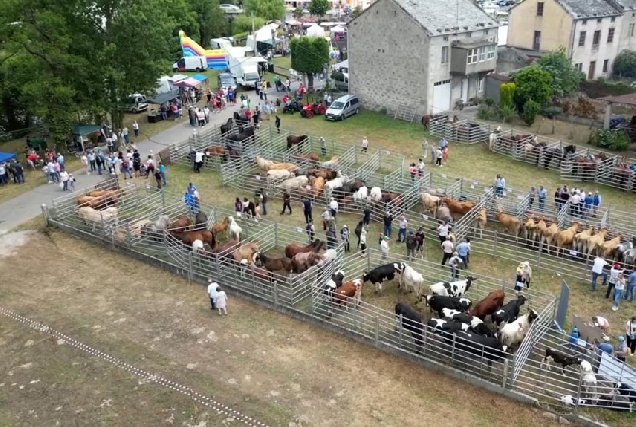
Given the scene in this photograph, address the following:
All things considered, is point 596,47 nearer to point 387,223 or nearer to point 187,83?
point 187,83

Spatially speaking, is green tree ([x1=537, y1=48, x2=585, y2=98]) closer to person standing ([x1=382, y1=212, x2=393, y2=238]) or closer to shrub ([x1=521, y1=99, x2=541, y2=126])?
shrub ([x1=521, y1=99, x2=541, y2=126])

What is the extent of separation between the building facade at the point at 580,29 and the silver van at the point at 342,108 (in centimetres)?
1903

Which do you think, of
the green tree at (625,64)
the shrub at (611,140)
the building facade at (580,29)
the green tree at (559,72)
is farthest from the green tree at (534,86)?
the green tree at (625,64)

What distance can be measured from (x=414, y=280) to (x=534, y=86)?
2591 cm

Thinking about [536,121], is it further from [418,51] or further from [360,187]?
[360,187]

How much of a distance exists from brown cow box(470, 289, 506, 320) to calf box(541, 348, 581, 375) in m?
2.58

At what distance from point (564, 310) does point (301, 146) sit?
67.3ft

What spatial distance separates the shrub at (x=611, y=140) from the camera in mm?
35406

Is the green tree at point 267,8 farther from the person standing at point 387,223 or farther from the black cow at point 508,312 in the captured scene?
the black cow at point 508,312

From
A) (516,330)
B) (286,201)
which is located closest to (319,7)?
(286,201)

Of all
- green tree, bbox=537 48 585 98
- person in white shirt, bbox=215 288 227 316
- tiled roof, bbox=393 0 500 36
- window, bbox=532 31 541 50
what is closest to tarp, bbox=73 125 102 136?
person in white shirt, bbox=215 288 227 316

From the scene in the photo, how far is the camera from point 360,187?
28.6m

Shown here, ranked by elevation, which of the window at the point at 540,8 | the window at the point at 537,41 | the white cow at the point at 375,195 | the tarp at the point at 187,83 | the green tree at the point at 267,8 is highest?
the window at the point at 540,8

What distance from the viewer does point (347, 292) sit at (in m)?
19.9
